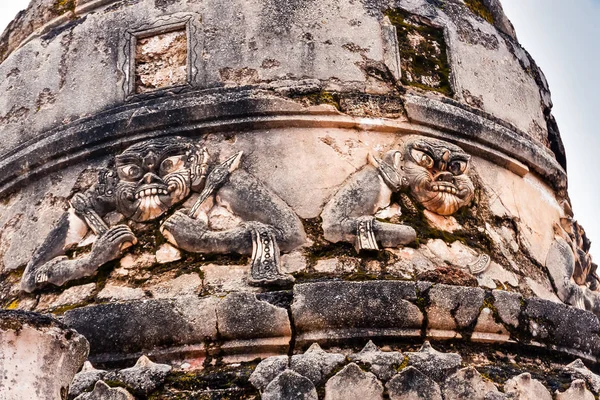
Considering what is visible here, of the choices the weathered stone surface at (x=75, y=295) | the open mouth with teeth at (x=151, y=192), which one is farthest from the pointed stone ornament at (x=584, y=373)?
the weathered stone surface at (x=75, y=295)

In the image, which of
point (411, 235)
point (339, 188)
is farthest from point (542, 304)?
point (339, 188)

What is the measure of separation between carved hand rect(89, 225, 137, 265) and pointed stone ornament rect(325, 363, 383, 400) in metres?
1.65

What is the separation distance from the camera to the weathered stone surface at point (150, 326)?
258 inches

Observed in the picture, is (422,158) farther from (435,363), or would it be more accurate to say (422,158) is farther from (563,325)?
(435,363)

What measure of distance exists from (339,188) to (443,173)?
0.67m

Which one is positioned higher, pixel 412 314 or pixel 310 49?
pixel 310 49

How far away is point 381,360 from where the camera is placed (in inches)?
246

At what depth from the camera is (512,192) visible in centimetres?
806

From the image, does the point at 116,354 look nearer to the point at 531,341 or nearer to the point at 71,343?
the point at 71,343

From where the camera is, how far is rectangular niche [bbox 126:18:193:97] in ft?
25.8

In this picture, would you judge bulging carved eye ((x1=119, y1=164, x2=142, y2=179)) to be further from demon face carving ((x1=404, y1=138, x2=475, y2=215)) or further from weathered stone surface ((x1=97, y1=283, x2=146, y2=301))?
demon face carving ((x1=404, y1=138, x2=475, y2=215))

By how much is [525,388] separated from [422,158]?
5.53ft

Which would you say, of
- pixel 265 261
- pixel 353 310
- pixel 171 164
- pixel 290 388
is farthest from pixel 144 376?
pixel 171 164

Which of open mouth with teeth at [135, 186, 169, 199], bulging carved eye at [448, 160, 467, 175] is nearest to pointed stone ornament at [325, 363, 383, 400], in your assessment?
open mouth with teeth at [135, 186, 169, 199]
